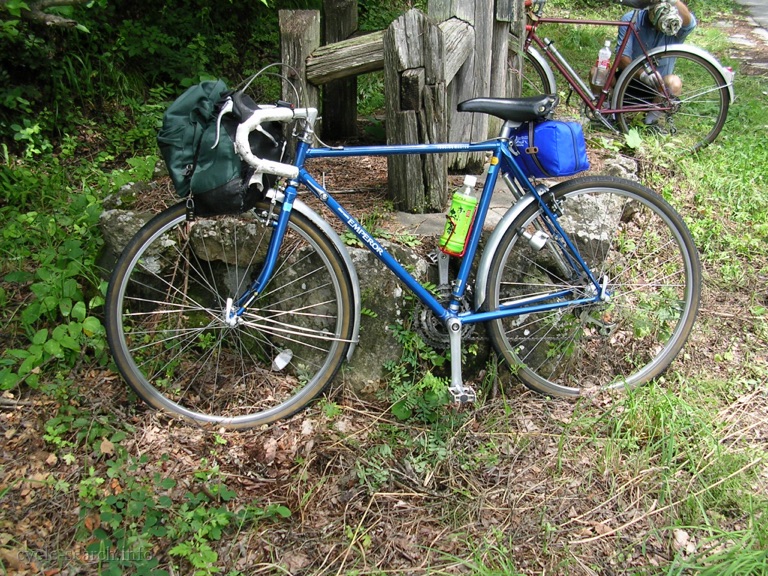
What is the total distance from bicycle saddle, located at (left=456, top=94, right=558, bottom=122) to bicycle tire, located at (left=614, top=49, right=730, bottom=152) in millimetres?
2910

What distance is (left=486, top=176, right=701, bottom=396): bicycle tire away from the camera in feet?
9.43

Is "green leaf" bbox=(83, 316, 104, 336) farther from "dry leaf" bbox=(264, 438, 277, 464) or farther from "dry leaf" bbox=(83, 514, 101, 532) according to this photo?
"dry leaf" bbox=(264, 438, 277, 464)

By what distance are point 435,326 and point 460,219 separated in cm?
55

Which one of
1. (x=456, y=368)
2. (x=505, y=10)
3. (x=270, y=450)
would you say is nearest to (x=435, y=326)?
(x=456, y=368)

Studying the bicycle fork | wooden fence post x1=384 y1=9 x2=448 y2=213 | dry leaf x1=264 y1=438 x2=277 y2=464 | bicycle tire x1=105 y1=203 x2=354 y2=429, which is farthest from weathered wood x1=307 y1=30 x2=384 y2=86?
dry leaf x1=264 y1=438 x2=277 y2=464

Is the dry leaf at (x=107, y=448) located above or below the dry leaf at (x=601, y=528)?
above

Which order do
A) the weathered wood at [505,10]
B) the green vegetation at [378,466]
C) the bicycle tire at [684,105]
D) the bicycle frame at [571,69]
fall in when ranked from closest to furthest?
the green vegetation at [378,466], the weathered wood at [505,10], the bicycle tire at [684,105], the bicycle frame at [571,69]

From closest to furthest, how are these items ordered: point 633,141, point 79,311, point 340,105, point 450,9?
point 79,311
point 450,9
point 340,105
point 633,141

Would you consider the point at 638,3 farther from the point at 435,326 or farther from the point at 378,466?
the point at 378,466

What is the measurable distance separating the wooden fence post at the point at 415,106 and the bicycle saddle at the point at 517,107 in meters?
0.47

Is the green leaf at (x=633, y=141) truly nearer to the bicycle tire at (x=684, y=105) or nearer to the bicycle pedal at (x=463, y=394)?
the bicycle tire at (x=684, y=105)

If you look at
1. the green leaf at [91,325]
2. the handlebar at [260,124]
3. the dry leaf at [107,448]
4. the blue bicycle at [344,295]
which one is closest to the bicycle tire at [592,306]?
the blue bicycle at [344,295]

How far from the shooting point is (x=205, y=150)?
2.42 m

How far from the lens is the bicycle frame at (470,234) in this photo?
260cm
